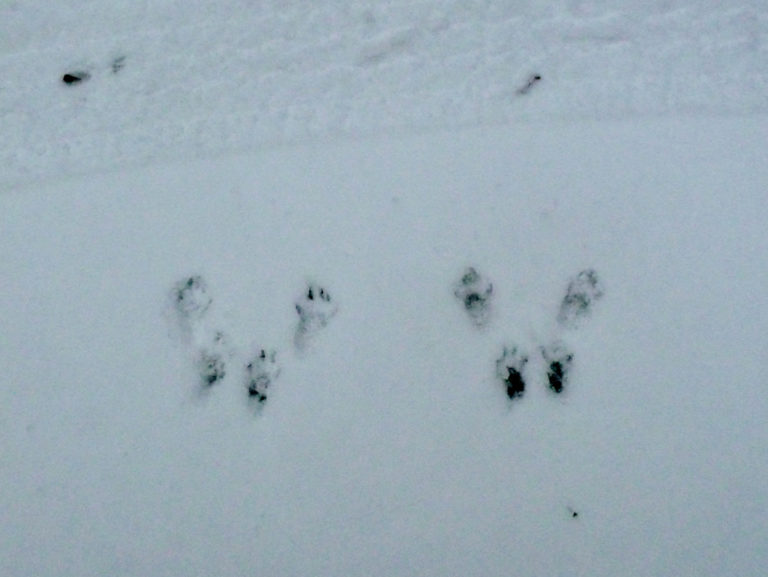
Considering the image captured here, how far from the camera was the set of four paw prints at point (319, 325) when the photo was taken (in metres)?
1.32

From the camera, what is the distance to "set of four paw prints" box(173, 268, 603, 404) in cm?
132

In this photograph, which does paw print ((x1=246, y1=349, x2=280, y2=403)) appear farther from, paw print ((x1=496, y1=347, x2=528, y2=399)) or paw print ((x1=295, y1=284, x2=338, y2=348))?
paw print ((x1=496, y1=347, x2=528, y2=399))

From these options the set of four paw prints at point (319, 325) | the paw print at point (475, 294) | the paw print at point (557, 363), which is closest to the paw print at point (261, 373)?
the set of four paw prints at point (319, 325)

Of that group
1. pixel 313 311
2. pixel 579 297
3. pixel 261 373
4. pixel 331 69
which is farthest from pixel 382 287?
pixel 331 69

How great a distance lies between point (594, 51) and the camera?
5.03 feet

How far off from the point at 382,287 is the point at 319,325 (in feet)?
0.49

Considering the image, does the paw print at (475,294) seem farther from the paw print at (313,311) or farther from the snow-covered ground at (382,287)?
the paw print at (313,311)

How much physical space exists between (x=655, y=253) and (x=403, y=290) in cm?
52

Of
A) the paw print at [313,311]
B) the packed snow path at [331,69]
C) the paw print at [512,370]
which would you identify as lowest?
the paw print at [512,370]

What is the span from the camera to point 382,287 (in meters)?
1.38

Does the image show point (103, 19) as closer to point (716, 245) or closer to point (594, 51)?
point (594, 51)

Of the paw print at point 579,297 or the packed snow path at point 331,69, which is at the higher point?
the packed snow path at point 331,69

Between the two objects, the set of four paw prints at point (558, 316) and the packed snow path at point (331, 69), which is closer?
the set of four paw prints at point (558, 316)

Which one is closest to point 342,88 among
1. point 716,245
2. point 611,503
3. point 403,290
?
point 403,290
